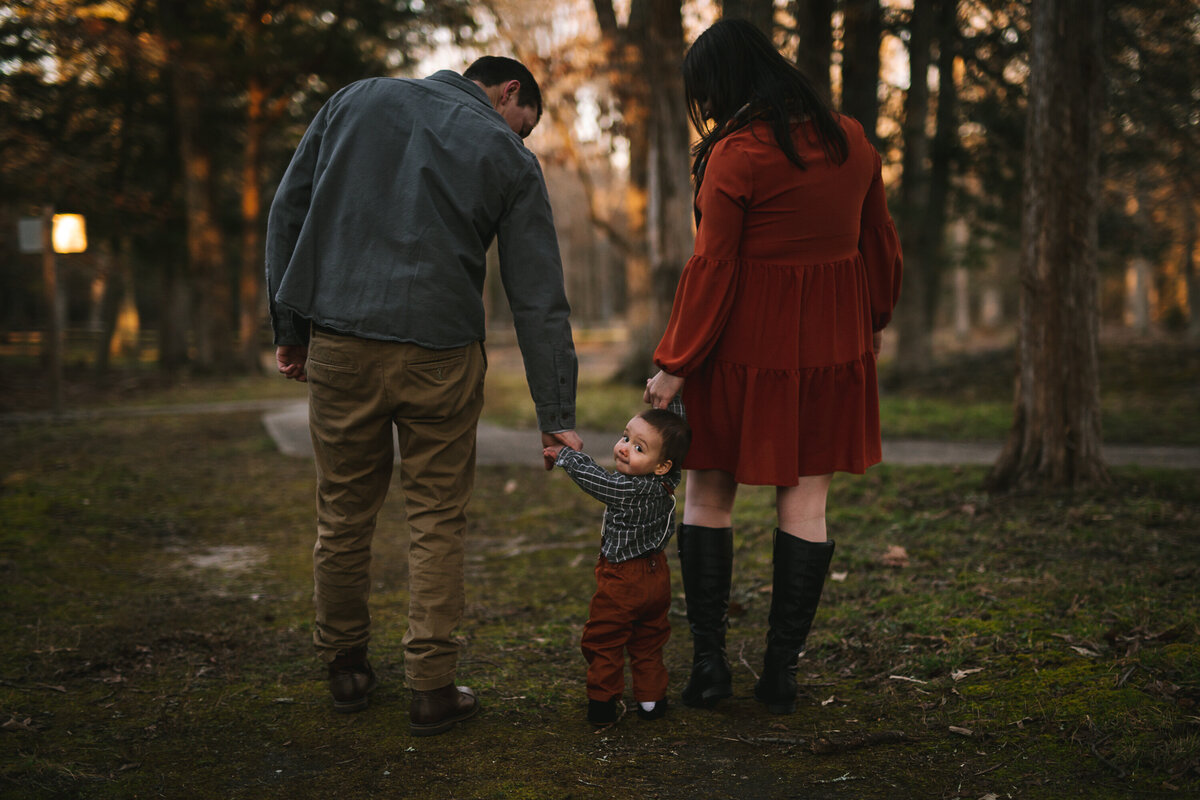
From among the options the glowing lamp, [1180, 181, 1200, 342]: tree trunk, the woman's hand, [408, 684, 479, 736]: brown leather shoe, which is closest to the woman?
the woman's hand

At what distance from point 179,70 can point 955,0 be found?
11.3 meters

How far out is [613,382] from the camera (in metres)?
15.5

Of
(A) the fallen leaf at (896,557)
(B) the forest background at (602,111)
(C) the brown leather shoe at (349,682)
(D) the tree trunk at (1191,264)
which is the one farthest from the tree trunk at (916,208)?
(C) the brown leather shoe at (349,682)

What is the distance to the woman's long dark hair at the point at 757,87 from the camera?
2.74 metres

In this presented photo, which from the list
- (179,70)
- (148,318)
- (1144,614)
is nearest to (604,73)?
(179,70)

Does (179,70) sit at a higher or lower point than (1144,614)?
higher

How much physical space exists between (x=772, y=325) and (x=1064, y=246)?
3.29m

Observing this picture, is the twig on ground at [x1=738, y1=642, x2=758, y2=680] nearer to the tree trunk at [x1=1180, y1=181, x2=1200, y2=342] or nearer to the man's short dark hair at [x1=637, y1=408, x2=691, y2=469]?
the man's short dark hair at [x1=637, y1=408, x2=691, y2=469]

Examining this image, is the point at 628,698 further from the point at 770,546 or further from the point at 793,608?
the point at 770,546

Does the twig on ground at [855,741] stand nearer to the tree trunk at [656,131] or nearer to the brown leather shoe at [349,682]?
the brown leather shoe at [349,682]

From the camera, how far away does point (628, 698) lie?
3053 mm

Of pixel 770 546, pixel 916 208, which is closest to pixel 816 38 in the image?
pixel 916 208

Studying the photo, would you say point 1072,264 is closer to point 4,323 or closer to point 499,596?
point 499,596

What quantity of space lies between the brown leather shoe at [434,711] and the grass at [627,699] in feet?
0.18
